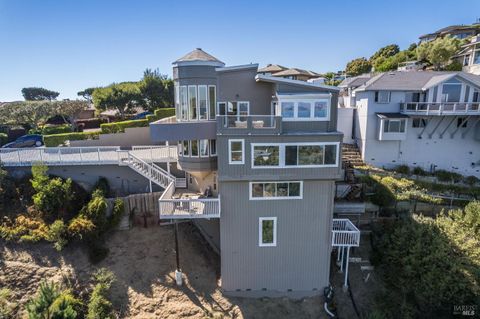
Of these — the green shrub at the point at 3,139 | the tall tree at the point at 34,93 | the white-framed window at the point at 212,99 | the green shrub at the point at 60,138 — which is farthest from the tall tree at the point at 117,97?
the tall tree at the point at 34,93

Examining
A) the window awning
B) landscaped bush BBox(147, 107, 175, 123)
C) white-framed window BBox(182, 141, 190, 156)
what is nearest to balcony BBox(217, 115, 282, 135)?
white-framed window BBox(182, 141, 190, 156)

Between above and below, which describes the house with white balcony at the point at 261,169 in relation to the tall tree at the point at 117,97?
below

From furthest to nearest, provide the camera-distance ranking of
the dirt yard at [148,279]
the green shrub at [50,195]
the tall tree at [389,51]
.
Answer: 1. the tall tree at [389,51]
2. the green shrub at [50,195]
3. the dirt yard at [148,279]

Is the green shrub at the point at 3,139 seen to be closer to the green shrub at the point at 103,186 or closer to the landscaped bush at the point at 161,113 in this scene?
the landscaped bush at the point at 161,113

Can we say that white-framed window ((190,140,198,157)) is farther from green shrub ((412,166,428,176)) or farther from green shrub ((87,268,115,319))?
green shrub ((412,166,428,176))

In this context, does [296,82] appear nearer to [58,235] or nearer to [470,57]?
[58,235]

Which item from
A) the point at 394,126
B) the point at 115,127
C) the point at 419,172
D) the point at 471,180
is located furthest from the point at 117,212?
the point at 471,180
